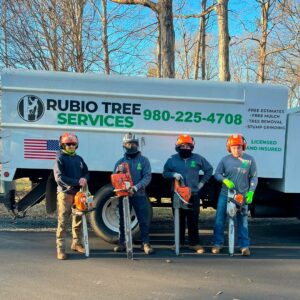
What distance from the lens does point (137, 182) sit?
267 inches

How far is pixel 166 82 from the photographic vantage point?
290 inches

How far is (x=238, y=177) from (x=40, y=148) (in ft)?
10.4

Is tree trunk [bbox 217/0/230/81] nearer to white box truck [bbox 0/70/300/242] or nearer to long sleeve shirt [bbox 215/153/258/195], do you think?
white box truck [bbox 0/70/300/242]

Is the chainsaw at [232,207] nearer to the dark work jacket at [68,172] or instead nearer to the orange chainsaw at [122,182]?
the orange chainsaw at [122,182]

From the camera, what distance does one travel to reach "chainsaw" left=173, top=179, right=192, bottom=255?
6.67m

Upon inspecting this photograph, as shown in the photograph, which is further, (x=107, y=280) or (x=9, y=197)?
(x=9, y=197)

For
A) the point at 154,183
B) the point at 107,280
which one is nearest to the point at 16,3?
the point at 154,183

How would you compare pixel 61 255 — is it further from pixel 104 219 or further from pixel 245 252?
pixel 245 252

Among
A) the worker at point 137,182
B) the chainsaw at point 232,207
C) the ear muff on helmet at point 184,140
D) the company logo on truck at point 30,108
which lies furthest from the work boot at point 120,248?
the company logo on truck at point 30,108

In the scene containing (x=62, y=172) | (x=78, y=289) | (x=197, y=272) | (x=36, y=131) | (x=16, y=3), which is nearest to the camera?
(x=78, y=289)

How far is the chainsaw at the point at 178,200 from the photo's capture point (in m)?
6.67

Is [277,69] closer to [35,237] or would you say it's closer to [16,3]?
[16,3]

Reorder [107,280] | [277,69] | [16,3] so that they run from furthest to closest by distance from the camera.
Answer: [277,69], [16,3], [107,280]

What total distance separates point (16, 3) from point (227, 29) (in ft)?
21.9
